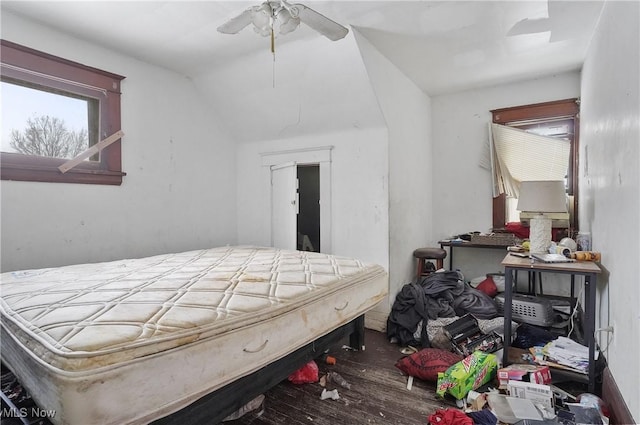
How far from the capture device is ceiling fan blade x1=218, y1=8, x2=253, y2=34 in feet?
6.57

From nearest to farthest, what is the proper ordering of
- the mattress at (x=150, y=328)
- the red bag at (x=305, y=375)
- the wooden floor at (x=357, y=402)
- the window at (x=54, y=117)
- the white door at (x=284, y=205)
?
the mattress at (x=150, y=328) < the wooden floor at (x=357, y=402) < the red bag at (x=305, y=375) < the window at (x=54, y=117) < the white door at (x=284, y=205)

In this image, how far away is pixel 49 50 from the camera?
→ 2.68 metres

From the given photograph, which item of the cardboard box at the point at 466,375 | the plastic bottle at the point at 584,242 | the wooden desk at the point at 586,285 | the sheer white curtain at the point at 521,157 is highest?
the sheer white curtain at the point at 521,157

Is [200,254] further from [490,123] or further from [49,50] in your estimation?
[490,123]

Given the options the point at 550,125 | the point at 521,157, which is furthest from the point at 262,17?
the point at 550,125

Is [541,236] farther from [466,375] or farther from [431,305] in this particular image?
[466,375]

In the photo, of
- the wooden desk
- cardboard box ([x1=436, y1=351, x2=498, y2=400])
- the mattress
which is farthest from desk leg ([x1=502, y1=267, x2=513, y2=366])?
the mattress

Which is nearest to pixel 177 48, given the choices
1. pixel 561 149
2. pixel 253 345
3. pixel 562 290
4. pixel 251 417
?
pixel 253 345

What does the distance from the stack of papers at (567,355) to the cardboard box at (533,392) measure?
33 cm

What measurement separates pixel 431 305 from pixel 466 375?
1055 millimetres

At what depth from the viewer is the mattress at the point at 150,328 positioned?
105 centimetres

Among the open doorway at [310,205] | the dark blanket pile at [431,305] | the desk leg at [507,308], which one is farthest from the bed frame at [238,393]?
the open doorway at [310,205]

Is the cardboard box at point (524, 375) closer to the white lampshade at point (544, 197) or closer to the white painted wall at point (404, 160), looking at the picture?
the white lampshade at point (544, 197)

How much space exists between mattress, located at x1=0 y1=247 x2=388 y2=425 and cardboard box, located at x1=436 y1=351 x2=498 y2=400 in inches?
26.4
